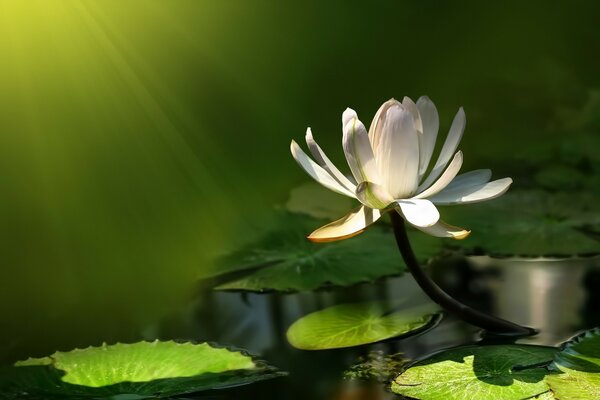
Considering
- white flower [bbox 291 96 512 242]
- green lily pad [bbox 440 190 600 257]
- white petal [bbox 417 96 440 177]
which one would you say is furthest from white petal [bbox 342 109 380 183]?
green lily pad [bbox 440 190 600 257]

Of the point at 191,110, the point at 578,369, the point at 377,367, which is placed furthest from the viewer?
the point at 191,110

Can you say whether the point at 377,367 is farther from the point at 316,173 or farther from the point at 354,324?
the point at 316,173

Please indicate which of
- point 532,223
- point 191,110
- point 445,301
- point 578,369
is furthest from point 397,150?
point 191,110

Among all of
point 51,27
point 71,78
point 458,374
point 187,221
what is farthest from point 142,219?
point 458,374

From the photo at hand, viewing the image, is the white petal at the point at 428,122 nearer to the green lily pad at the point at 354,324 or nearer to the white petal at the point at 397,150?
the white petal at the point at 397,150

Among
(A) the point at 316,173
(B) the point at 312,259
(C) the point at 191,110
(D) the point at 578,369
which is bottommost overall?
(D) the point at 578,369

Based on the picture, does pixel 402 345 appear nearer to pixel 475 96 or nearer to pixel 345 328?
pixel 345 328
